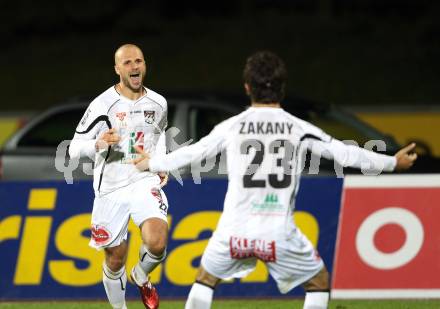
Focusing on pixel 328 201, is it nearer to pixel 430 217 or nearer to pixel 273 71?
pixel 430 217

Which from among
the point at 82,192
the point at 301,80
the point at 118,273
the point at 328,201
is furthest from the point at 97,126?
the point at 301,80

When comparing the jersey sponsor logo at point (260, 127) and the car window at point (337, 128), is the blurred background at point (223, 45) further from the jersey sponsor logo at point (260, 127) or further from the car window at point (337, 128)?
the jersey sponsor logo at point (260, 127)

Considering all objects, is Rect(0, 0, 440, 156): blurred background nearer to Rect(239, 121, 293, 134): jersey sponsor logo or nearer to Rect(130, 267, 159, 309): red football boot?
Rect(130, 267, 159, 309): red football boot

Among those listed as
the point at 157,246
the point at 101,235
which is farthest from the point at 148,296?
the point at 101,235

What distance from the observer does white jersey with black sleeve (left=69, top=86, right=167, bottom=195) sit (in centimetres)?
861

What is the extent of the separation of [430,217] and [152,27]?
2171cm

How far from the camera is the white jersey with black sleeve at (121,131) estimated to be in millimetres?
8609

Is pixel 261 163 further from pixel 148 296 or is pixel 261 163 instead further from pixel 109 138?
pixel 148 296

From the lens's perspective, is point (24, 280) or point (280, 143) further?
point (24, 280)

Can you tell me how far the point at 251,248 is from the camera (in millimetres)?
6949

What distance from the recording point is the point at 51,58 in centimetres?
3058

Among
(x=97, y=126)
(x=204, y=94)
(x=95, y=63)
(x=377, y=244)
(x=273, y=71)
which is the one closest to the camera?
(x=273, y=71)

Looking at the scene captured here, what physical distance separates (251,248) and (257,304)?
2935 millimetres

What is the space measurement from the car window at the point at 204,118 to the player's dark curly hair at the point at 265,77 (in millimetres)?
5364
